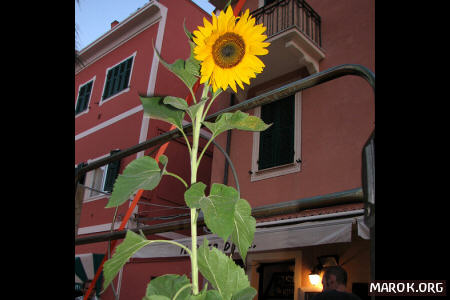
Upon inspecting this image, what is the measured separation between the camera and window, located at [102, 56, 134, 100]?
10.9 metres

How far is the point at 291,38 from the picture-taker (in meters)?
6.86

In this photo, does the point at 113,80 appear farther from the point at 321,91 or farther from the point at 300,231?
the point at 300,231

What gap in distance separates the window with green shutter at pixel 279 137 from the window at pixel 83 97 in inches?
271

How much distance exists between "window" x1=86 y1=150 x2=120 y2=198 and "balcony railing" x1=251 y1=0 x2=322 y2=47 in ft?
16.1

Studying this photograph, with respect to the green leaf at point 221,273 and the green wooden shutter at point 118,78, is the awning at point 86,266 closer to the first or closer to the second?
the green wooden shutter at point 118,78

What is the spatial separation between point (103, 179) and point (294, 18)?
6.03 metres

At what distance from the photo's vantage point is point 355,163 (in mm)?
6023

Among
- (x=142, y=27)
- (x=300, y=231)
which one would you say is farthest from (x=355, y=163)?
(x=142, y=27)

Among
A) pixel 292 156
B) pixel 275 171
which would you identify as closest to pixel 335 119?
pixel 292 156

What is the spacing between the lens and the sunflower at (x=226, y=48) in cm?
59

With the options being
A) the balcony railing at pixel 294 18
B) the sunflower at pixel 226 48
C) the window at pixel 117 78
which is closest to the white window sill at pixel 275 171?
the balcony railing at pixel 294 18

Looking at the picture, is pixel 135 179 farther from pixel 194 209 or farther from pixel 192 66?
pixel 192 66

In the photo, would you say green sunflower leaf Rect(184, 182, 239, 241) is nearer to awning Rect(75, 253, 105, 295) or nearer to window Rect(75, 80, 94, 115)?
awning Rect(75, 253, 105, 295)
